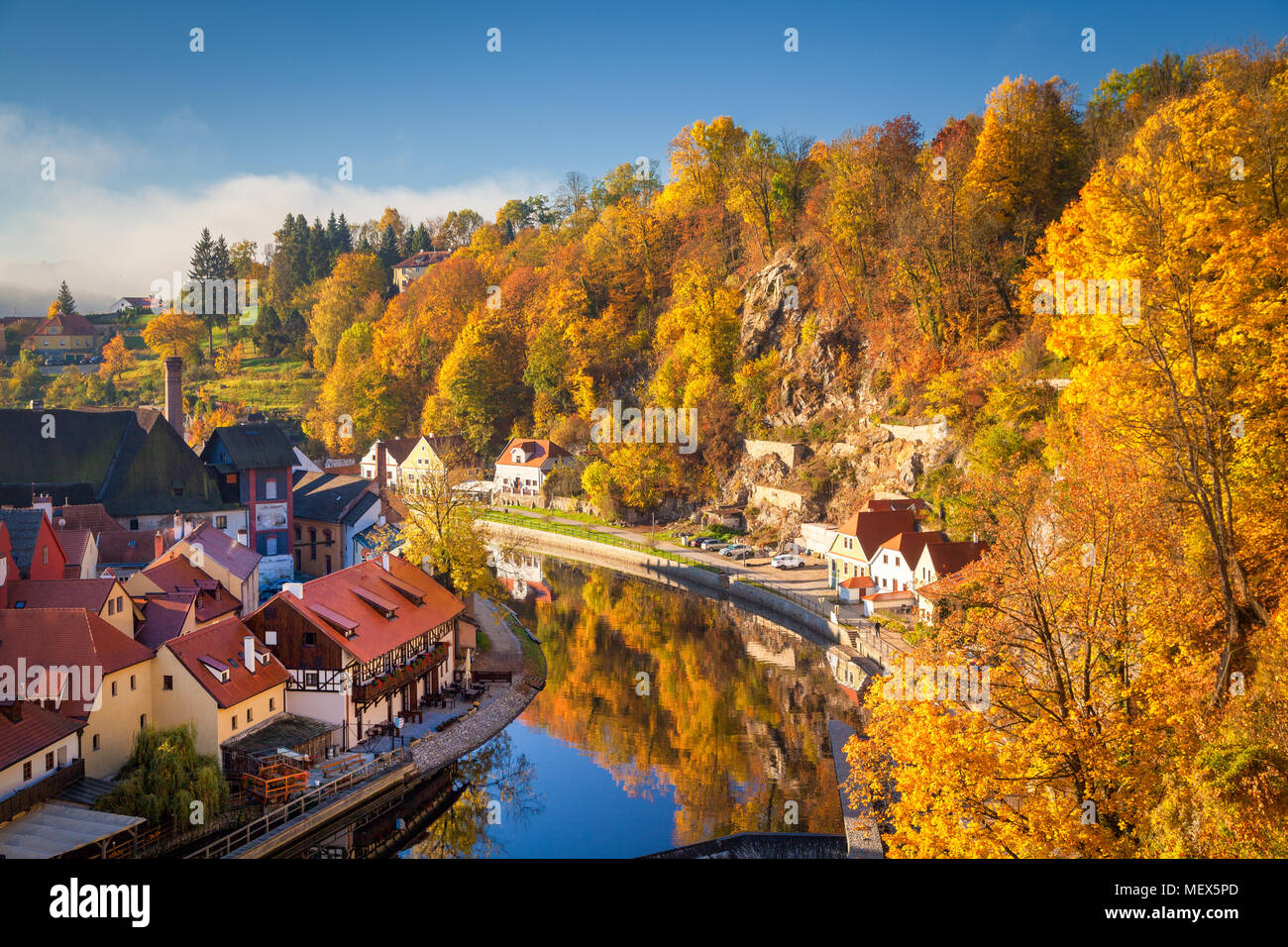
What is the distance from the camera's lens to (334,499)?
37156 millimetres

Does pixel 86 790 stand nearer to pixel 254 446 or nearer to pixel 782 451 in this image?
pixel 254 446

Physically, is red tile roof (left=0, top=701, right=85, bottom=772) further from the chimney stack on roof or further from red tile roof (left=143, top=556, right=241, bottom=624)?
the chimney stack on roof

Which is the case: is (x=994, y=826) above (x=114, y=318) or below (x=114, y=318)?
below

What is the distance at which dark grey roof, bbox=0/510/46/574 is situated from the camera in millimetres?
21484

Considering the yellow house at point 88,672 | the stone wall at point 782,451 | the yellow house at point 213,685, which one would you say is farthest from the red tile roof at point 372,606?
the stone wall at point 782,451

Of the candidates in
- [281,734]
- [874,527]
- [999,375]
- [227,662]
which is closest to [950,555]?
[874,527]

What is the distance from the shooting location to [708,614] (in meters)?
34.1

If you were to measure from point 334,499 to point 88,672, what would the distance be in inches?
830

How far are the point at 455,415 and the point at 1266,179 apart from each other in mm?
55163

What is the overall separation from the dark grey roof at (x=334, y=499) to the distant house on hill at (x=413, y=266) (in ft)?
177

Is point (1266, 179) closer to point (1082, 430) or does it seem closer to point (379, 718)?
point (1082, 430)

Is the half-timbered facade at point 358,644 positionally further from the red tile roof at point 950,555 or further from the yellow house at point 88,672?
the red tile roof at point 950,555

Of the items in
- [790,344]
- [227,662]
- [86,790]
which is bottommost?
[86,790]
